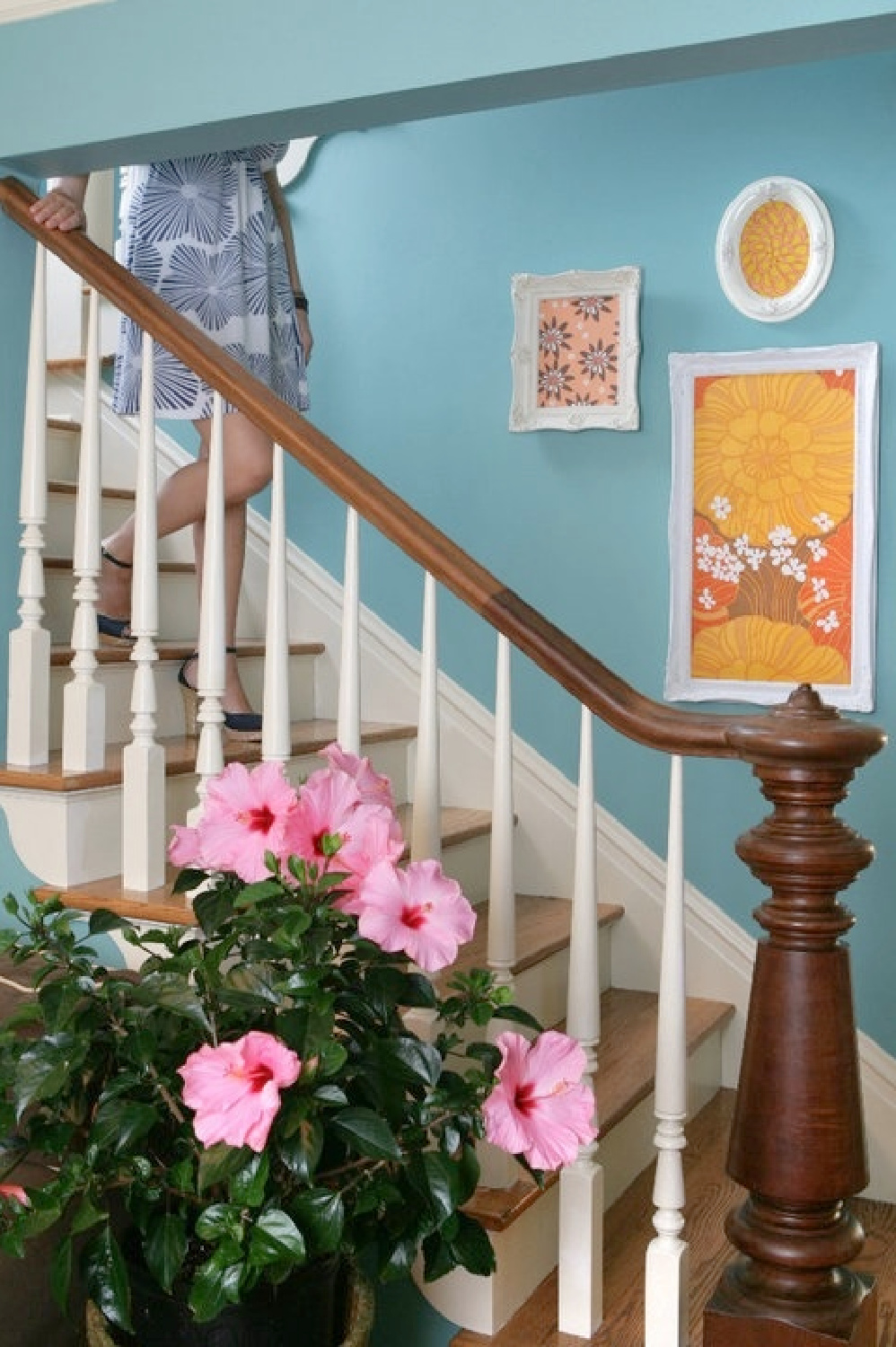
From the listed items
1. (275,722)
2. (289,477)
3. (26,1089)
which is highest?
(289,477)

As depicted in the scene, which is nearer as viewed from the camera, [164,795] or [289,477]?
[164,795]

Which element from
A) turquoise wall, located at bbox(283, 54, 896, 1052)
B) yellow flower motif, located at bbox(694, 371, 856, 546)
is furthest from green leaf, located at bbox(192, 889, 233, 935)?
yellow flower motif, located at bbox(694, 371, 856, 546)

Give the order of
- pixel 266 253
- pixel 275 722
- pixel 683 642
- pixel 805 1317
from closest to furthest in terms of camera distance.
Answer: pixel 805 1317 → pixel 275 722 → pixel 266 253 → pixel 683 642

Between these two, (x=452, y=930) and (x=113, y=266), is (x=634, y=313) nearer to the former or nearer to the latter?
(x=113, y=266)

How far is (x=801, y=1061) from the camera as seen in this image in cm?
175

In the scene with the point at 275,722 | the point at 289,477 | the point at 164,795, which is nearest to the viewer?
the point at 275,722

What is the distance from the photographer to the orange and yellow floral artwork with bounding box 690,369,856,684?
2.99 metres

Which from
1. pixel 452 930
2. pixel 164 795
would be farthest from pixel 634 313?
pixel 452 930

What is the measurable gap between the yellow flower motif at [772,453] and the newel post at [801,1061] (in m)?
1.32

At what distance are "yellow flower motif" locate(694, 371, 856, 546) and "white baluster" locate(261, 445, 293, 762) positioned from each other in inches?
48.2

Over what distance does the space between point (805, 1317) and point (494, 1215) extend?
44 cm

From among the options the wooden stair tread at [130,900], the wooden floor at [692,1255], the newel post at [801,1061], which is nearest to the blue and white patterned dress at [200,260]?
the wooden stair tread at [130,900]

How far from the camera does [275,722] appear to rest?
2.18 meters

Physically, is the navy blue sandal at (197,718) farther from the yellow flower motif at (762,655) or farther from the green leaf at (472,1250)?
the green leaf at (472,1250)
